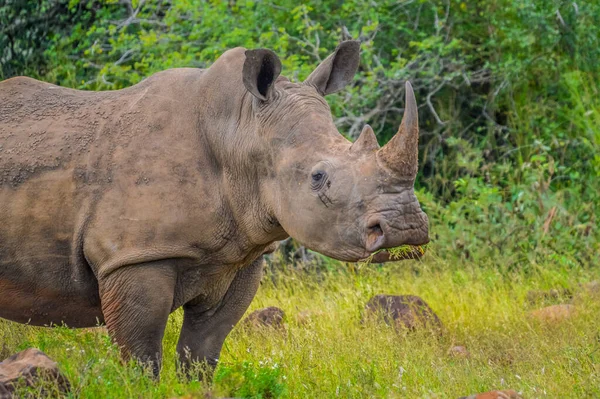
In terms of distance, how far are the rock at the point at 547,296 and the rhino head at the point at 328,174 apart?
11.5 feet

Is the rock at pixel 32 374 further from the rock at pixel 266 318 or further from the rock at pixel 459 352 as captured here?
the rock at pixel 459 352

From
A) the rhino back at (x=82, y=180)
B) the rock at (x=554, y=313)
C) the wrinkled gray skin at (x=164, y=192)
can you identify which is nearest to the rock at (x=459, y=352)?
the rock at (x=554, y=313)

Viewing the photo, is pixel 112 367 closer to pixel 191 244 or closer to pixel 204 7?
pixel 191 244

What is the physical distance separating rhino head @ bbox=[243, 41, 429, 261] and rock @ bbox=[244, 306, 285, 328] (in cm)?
220

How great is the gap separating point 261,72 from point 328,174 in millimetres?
741

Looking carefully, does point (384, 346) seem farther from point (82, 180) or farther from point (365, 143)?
point (82, 180)

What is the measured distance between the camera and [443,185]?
1102cm

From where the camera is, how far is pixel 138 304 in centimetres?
534

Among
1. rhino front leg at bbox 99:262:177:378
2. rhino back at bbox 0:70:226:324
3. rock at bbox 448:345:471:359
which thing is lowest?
rock at bbox 448:345:471:359

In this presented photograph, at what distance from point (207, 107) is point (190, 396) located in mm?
1756

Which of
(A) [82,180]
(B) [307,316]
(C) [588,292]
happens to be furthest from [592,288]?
(A) [82,180]

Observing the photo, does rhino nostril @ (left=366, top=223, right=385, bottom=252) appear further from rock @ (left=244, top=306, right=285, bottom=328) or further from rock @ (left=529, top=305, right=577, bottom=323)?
rock @ (left=529, top=305, right=577, bottom=323)

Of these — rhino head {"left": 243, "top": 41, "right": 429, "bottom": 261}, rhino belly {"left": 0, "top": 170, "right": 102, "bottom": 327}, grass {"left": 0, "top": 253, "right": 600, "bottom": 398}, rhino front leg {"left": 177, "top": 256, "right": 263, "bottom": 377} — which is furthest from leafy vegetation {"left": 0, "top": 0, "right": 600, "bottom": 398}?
rhino head {"left": 243, "top": 41, "right": 429, "bottom": 261}

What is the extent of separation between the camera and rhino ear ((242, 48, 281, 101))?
5.33 meters
